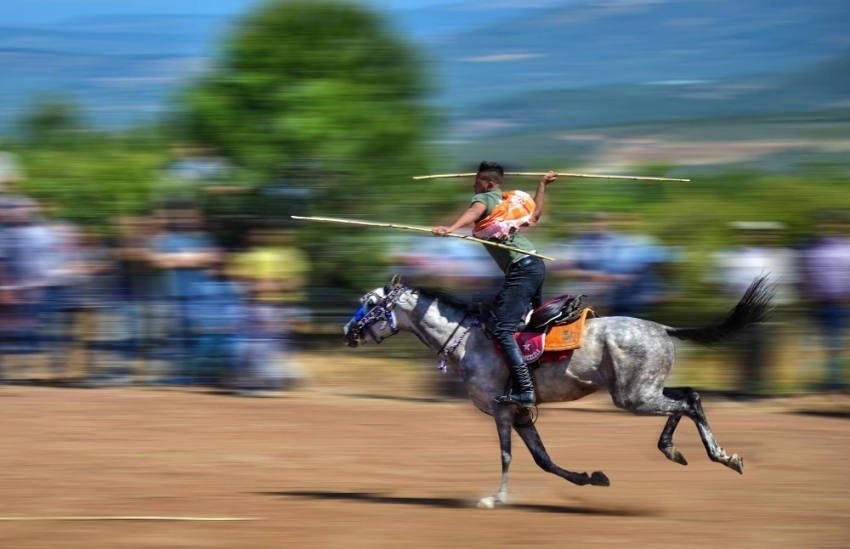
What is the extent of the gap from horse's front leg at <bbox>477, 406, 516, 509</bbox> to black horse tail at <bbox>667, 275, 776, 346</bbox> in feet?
4.39

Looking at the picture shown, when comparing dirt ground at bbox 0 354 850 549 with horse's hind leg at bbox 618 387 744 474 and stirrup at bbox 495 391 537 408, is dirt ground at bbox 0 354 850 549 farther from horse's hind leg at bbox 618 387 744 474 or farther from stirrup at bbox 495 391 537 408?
stirrup at bbox 495 391 537 408

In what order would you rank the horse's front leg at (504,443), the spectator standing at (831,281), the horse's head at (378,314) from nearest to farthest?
the horse's front leg at (504,443) < the horse's head at (378,314) < the spectator standing at (831,281)

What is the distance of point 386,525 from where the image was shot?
830 cm

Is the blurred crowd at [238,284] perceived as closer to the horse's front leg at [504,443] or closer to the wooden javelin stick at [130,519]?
the horse's front leg at [504,443]

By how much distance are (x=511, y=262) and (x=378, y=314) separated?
3.83ft

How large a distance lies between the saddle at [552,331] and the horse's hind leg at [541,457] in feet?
1.70

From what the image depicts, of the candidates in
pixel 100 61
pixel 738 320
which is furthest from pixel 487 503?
pixel 100 61

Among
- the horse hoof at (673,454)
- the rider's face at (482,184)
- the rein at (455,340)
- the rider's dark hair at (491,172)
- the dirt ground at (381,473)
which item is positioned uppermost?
the rider's dark hair at (491,172)

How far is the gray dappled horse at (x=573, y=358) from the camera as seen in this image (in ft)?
28.7

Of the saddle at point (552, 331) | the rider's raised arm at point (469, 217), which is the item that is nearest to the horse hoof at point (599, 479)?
the saddle at point (552, 331)

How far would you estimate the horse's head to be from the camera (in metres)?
9.38

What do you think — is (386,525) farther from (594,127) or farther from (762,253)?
(594,127)

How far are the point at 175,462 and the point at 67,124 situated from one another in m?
14.4

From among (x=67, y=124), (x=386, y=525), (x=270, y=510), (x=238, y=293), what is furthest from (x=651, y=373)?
(x=67, y=124)
